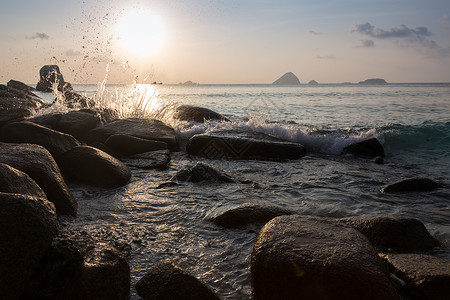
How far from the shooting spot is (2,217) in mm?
2010

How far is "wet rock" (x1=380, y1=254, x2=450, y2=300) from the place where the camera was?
7.36 feet

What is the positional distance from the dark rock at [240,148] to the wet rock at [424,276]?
4.62 meters

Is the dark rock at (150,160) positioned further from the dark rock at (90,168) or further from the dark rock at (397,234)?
the dark rock at (397,234)

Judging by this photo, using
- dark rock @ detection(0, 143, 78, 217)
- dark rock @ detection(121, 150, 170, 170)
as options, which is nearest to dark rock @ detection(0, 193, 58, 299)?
dark rock @ detection(0, 143, 78, 217)

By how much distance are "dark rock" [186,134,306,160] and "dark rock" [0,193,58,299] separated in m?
5.11

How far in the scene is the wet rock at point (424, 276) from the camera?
224 cm

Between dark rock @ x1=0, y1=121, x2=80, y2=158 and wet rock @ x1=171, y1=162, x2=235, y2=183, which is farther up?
dark rock @ x1=0, y1=121, x2=80, y2=158

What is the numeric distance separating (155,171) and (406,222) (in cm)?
386

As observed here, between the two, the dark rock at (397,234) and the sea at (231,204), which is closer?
the sea at (231,204)

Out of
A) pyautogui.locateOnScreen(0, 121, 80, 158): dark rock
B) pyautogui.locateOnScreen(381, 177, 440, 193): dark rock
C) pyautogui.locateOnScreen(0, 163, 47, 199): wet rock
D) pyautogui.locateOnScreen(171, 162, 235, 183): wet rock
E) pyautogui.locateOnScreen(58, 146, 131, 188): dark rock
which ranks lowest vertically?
pyautogui.locateOnScreen(381, 177, 440, 193): dark rock

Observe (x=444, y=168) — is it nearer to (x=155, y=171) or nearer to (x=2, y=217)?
(x=155, y=171)

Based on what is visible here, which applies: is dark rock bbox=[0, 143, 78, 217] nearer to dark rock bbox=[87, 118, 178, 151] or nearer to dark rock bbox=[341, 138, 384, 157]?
dark rock bbox=[87, 118, 178, 151]

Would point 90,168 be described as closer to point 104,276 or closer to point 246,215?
point 246,215

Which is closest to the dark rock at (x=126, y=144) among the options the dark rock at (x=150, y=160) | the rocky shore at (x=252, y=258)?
the dark rock at (x=150, y=160)
